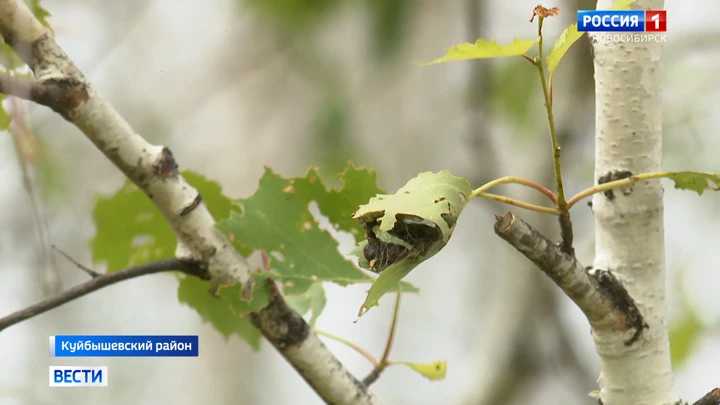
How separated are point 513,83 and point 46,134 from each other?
61 cm

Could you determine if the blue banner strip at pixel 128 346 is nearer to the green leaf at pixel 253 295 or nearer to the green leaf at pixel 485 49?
the green leaf at pixel 253 295

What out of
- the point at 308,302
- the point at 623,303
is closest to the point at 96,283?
the point at 308,302

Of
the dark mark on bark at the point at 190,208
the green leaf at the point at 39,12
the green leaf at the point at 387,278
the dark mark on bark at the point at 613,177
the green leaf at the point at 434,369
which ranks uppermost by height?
the green leaf at the point at 39,12

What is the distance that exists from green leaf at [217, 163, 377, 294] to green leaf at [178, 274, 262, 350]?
8 cm

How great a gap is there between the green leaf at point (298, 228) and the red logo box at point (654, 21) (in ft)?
0.62

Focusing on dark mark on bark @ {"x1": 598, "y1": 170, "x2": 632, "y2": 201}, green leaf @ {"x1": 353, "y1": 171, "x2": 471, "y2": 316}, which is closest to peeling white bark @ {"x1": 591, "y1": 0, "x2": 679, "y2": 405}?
dark mark on bark @ {"x1": 598, "y1": 170, "x2": 632, "y2": 201}

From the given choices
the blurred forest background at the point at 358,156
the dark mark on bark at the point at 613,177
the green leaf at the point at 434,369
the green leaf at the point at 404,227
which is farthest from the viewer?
the blurred forest background at the point at 358,156

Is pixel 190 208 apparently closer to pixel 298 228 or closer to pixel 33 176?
pixel 298 228

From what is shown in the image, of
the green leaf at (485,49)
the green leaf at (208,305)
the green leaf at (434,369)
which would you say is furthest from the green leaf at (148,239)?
the green leaf at (485,49)

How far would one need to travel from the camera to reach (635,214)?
336mm

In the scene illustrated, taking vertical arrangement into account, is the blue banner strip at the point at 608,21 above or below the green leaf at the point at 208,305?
above

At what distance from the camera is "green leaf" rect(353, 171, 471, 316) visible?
23 cm

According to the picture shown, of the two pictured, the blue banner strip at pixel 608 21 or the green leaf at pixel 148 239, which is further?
the green leaf at pixel 148 239

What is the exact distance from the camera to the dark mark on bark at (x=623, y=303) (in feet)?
1.08
